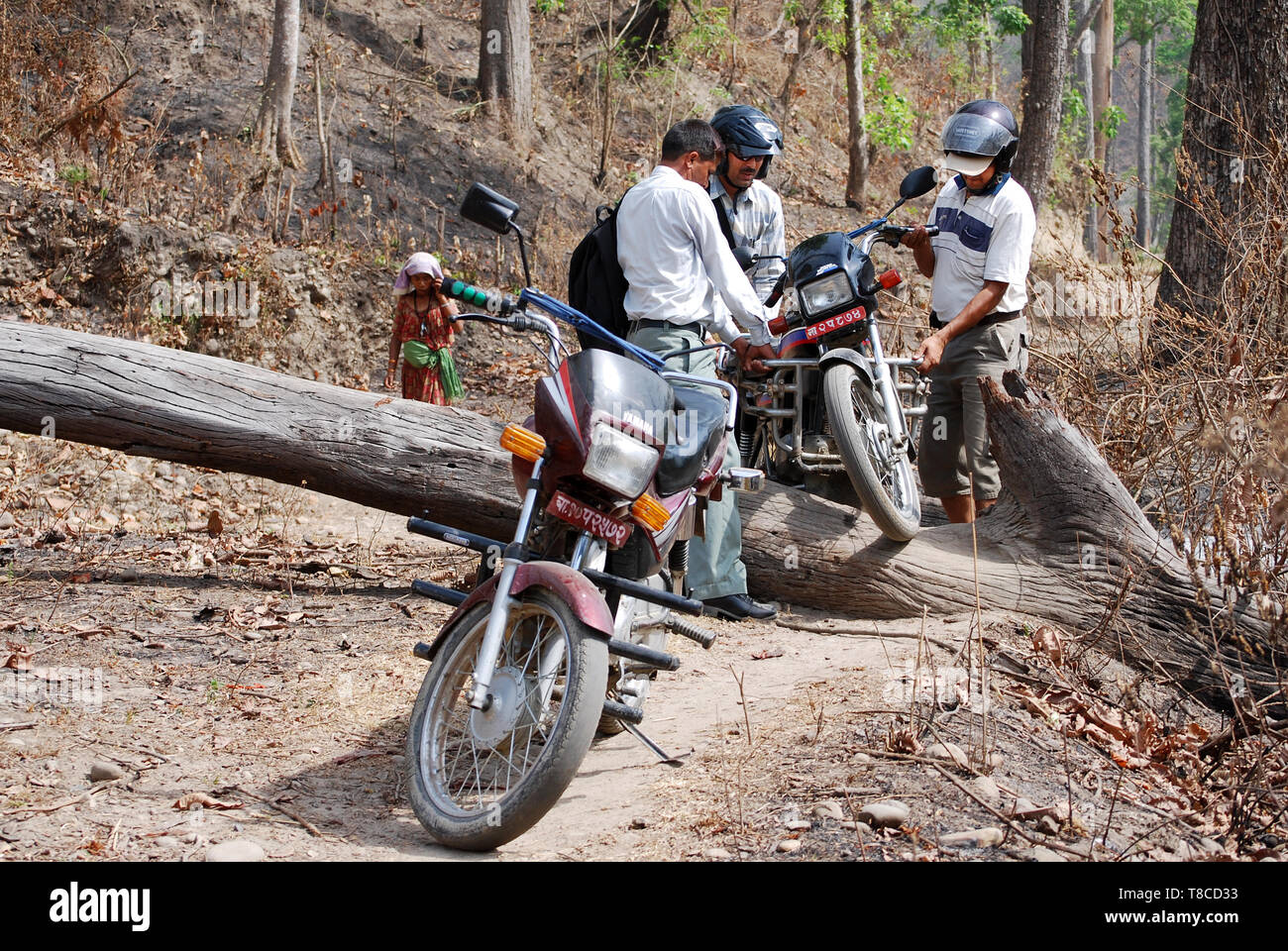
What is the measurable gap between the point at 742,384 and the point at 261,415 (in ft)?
7.89

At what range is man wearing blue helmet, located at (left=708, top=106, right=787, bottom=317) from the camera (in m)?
5.95

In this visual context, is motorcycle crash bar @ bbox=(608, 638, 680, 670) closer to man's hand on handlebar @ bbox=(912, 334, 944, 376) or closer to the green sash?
man's hand on handlebar @ bbox=(912, 334, 944, 376)

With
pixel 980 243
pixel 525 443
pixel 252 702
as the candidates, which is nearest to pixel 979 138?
pixel 980 243

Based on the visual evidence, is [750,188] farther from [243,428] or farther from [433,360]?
[433,360]

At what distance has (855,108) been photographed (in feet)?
50.5

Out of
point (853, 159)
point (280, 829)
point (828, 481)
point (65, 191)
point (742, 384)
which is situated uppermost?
point (853, 159)

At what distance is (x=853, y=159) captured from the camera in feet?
53.1

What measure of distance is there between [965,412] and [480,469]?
244 centimetres

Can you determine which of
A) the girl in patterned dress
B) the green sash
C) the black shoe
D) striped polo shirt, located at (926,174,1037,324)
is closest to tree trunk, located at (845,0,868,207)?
the girl in patterned dress

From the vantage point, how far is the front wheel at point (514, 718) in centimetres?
304

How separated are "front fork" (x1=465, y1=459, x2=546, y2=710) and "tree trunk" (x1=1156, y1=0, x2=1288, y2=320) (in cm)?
658
